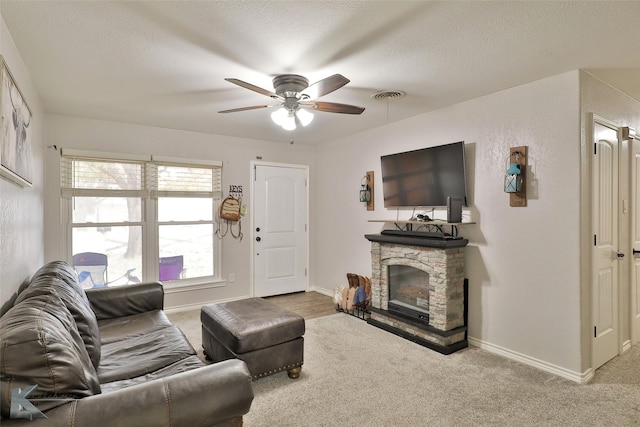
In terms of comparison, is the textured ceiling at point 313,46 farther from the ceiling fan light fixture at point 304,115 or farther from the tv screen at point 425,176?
the tv screen at point 425,176

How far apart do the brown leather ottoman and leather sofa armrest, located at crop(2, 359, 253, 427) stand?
1.08m

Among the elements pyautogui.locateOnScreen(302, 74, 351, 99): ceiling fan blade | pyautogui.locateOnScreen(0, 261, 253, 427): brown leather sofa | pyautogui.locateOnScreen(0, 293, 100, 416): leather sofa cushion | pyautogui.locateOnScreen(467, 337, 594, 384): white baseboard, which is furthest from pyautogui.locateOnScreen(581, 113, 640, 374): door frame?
pyautogui.locateOnScreen(0, 293, 100, 416): leather sofa cushion

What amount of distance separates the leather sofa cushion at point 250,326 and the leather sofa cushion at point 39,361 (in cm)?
118

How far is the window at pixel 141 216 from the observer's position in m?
4.06

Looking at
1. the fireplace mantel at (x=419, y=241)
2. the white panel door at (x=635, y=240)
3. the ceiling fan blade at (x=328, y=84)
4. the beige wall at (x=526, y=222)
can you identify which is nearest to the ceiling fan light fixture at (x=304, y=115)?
the ceiling fan blade at (x=328, y=84)

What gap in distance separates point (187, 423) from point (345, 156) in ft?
14.0

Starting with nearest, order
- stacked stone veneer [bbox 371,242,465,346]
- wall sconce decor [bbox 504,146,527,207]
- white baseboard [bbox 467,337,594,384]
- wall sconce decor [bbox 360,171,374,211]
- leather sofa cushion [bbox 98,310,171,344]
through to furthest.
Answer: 1. leather sofa cushion [bbox 98,310,171,344]
2. white baseboard [bbox 467,337,594,384]
3. wall sconce decor [bbox 504,146,527,207]
4. stacked stone veneer [bbox 371,242,465,346]
5. wall sconce decor [bbox 360,171,374,211]

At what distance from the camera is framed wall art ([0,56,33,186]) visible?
6.07ft

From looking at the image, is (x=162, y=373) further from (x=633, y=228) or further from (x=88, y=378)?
(x=633, y=228)

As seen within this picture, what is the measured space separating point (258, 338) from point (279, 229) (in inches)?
117

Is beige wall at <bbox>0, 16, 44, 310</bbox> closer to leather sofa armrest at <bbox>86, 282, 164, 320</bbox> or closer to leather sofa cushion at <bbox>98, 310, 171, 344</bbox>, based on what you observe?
leather sofa armrest at <bbox>86, 282, 164, 320</bbox>

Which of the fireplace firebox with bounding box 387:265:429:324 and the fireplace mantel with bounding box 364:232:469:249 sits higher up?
the fireplace mantel with bounding box 364:232:469:249

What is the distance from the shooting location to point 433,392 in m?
2.55

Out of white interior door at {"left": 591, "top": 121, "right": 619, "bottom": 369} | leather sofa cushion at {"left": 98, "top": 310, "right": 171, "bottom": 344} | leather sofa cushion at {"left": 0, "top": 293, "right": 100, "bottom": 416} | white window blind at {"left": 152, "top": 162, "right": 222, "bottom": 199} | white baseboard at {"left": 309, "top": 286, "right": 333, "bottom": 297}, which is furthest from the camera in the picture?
white baseboard at {"left": 309, "top": 286, "right": 333, "bottom": 297}
